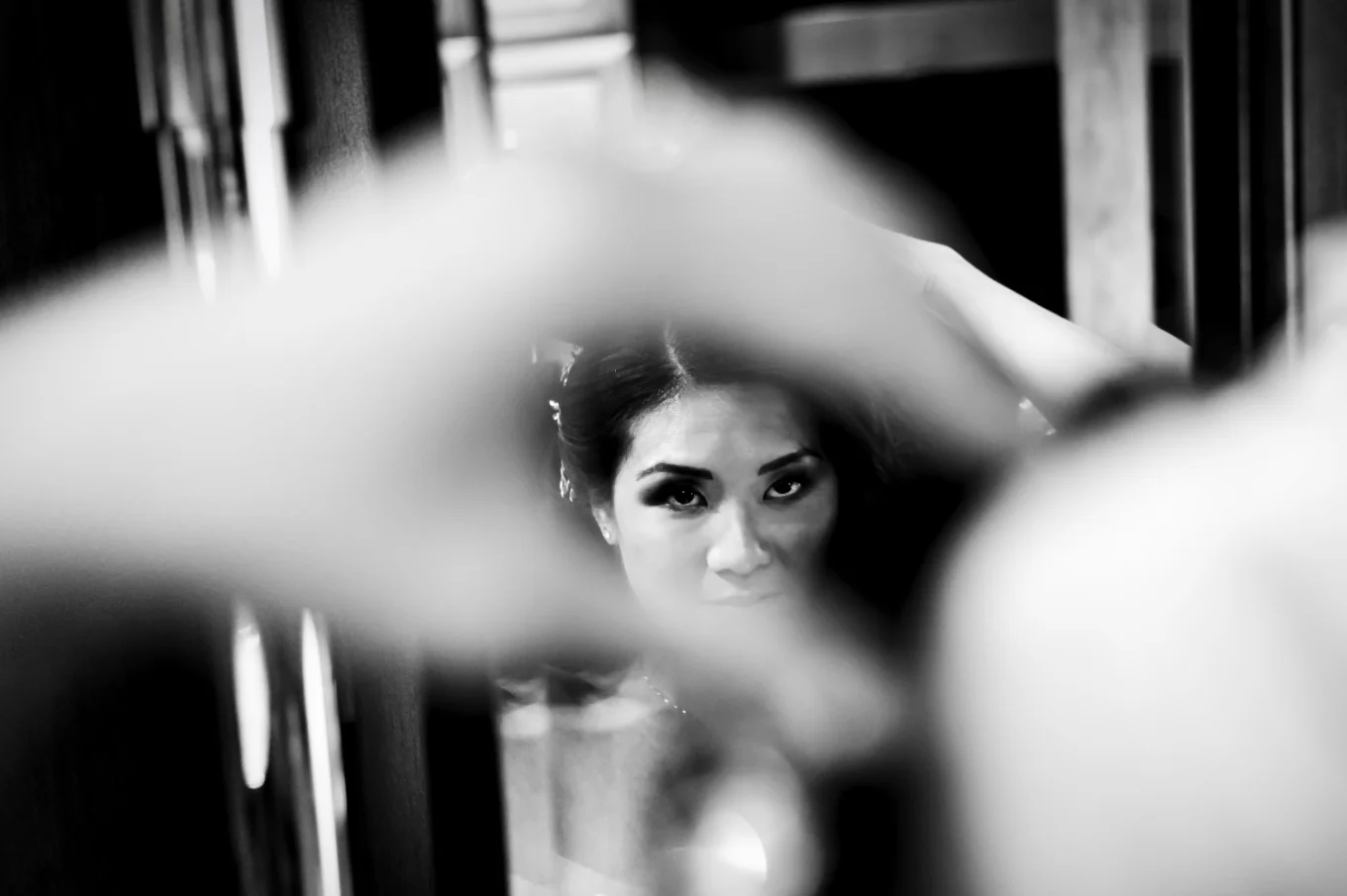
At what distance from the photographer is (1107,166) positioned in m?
0.41

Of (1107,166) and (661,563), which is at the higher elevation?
(1107,166)

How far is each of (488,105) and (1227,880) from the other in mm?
387

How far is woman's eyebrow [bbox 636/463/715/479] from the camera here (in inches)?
16.9

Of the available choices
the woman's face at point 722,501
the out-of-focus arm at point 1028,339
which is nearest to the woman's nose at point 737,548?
the woman's face at point 722,501

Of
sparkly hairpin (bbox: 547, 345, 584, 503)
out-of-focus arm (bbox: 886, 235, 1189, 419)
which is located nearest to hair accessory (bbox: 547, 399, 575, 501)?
sparkly hairpin (bbox: 547, 345, 584, 503)

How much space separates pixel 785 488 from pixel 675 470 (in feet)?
0.14

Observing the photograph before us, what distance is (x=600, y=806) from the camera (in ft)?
1.40

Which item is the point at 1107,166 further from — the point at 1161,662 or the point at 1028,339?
the point at 1161,662

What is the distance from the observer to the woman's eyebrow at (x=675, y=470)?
1.41ft

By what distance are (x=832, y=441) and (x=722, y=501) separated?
0.16ft

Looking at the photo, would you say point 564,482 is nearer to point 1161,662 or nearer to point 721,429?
point 721,429

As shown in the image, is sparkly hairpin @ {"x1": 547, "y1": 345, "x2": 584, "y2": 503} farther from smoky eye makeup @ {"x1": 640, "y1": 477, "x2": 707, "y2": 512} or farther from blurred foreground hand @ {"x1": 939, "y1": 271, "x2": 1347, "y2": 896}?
blurred foreground hand @ {"x1": 939, "y1": 271, "x2": 1347, "y2": 896}

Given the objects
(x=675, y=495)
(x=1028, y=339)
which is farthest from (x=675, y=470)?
(x=1028, y=339)

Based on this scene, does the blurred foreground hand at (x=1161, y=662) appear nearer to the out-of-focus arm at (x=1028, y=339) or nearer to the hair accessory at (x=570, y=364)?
the out-of-focus arm at (x=1028, y=339)
